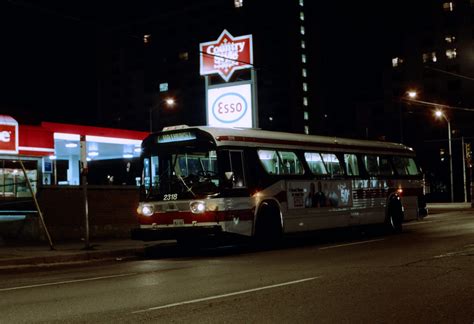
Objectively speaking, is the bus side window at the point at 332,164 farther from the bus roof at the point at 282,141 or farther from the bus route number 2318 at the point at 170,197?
the bus route number 2318 at the point at 170,197

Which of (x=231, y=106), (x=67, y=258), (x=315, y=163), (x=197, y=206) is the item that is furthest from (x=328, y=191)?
(x=231, y=106)

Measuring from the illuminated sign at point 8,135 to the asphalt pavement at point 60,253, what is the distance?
352 centimetres

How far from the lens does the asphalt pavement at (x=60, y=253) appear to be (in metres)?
15.1

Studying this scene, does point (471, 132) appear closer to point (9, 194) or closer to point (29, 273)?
point (9, 194)

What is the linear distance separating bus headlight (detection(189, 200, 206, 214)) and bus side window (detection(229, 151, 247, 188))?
991 mm

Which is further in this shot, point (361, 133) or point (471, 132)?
point (361, 133)

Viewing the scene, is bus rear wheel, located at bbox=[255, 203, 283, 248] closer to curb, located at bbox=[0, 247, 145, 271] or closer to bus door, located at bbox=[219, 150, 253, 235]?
bus door, located at bbox=[219, 150, 253, 235]

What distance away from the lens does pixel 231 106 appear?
1187 inches

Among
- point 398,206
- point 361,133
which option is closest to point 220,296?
point 398,206

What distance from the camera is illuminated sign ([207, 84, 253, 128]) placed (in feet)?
97.1

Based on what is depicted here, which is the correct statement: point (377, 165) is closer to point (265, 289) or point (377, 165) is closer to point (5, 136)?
point (5, 136)

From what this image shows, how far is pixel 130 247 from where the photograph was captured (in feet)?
59.2

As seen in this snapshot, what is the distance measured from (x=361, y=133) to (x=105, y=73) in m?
54.6

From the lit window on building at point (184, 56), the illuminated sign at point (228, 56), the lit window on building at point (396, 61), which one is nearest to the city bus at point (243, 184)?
the illuminated sign at point (228, 56)
